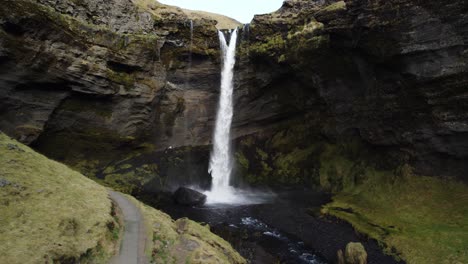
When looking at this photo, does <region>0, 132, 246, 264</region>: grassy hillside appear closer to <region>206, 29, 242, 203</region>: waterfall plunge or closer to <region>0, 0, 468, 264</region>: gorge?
<region>0, 0, 468, 264</region>: gorge

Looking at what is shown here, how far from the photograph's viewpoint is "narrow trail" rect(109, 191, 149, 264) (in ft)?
51.0

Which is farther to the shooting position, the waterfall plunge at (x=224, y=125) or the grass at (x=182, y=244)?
the waterfall plunge at (x=224, y=125)

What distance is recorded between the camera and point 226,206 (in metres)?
36.4

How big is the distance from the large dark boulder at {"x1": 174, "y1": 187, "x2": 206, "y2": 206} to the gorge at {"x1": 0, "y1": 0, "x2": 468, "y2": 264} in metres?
1.31

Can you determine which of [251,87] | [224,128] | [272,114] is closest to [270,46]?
[251,87]

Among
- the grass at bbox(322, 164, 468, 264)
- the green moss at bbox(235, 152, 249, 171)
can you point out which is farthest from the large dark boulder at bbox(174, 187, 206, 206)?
the grass at bbox(322, 164, 468, 264)

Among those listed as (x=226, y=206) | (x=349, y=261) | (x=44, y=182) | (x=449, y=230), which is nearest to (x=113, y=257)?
(x=44, y=182)

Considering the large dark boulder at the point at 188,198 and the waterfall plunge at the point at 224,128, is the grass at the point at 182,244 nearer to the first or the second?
the large dark boulder at the point at 188,198

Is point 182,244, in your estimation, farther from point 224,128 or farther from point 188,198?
point 224,128

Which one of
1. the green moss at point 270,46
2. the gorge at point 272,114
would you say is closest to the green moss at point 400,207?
the gorge at point 272,114

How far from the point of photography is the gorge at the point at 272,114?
29.9 m

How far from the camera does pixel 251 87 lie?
47656 millimetres

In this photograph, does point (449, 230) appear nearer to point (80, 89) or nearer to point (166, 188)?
point (166, 188)

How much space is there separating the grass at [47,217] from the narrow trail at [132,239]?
0.67 m
